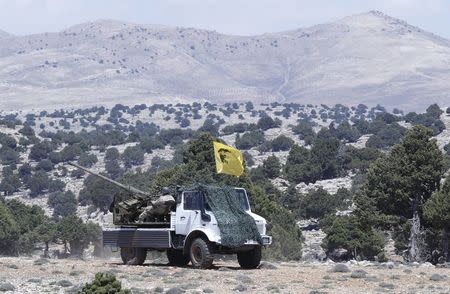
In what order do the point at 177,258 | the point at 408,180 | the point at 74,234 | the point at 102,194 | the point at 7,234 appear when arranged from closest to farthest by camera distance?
the point at 177,258
the point at 408,180
the point at 7,234
the point at 74,234
the point at 102,194

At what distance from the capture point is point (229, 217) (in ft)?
109

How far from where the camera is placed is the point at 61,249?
87.1 meters

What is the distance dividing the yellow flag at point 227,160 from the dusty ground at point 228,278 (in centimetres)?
347

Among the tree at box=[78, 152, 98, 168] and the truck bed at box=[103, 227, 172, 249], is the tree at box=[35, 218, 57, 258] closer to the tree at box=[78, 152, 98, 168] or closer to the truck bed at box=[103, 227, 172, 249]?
the truck bed at box=[103, 227, 172, 249]

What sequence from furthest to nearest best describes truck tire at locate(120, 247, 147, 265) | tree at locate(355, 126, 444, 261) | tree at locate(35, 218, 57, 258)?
tree at locate(35, 218, 57, 258) < tree at locate(355, 126, 444, 261) < truck tire at locate(120, 247, 147, 265)

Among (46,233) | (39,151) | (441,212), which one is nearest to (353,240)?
(441,212)

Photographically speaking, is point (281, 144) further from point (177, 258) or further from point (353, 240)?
point (177, 258)

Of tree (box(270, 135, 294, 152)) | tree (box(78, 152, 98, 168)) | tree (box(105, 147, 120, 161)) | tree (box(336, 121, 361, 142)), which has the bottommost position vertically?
tree (box(78, 152, 98, 168))

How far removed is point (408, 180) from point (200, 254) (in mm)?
22345

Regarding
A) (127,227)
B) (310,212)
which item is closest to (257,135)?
(310,212)

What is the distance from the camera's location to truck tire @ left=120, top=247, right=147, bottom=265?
3512cm

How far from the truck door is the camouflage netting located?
1.27 ft

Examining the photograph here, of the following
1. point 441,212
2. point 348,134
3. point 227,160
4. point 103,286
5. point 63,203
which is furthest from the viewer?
point 348,134

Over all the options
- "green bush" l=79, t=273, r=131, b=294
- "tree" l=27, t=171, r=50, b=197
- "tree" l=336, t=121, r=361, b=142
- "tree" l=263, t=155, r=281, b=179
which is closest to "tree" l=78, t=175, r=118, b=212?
"tree" l=263, t=155, r=281, b=179
